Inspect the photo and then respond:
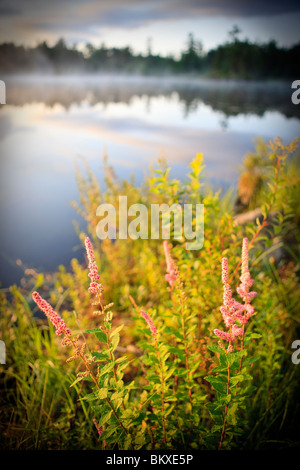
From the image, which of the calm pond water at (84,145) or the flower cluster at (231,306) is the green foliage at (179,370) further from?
the calm pond water at (84,145)

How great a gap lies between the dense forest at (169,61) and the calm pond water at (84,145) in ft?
3.52

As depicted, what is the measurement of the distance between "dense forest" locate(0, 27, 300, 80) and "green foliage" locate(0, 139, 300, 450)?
687cm

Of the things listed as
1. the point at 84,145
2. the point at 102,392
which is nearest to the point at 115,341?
the point at 102,392

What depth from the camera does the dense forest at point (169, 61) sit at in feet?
26.2

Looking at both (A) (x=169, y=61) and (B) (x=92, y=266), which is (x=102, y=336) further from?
(A) (x=169, y=61)

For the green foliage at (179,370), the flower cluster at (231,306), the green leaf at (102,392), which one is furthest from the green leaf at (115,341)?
the flower cluster at (231,306)

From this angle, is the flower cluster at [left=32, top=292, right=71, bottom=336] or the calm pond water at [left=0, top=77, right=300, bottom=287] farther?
the calm pond water at [left=0, top=77, right=300, bottom=287]

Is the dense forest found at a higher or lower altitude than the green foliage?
higher

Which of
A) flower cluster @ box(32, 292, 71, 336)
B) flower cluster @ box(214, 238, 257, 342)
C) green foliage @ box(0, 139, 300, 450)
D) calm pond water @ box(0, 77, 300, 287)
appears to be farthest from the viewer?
calm pond water @ box(0, 77, 300, 287)

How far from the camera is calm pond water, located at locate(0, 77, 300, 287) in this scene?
4582mm

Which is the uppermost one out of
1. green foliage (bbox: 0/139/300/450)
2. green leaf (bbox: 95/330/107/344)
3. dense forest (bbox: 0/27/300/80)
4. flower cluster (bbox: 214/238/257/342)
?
dense forest (bbox: 0/27/300/80)

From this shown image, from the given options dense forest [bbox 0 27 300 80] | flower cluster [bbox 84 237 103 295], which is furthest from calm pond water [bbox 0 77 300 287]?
flower cluster [bbox 84 237 103 295]

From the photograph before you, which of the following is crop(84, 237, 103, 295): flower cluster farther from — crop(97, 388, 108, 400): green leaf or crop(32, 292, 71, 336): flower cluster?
crop(97, 388, 108, 400): green leaf
